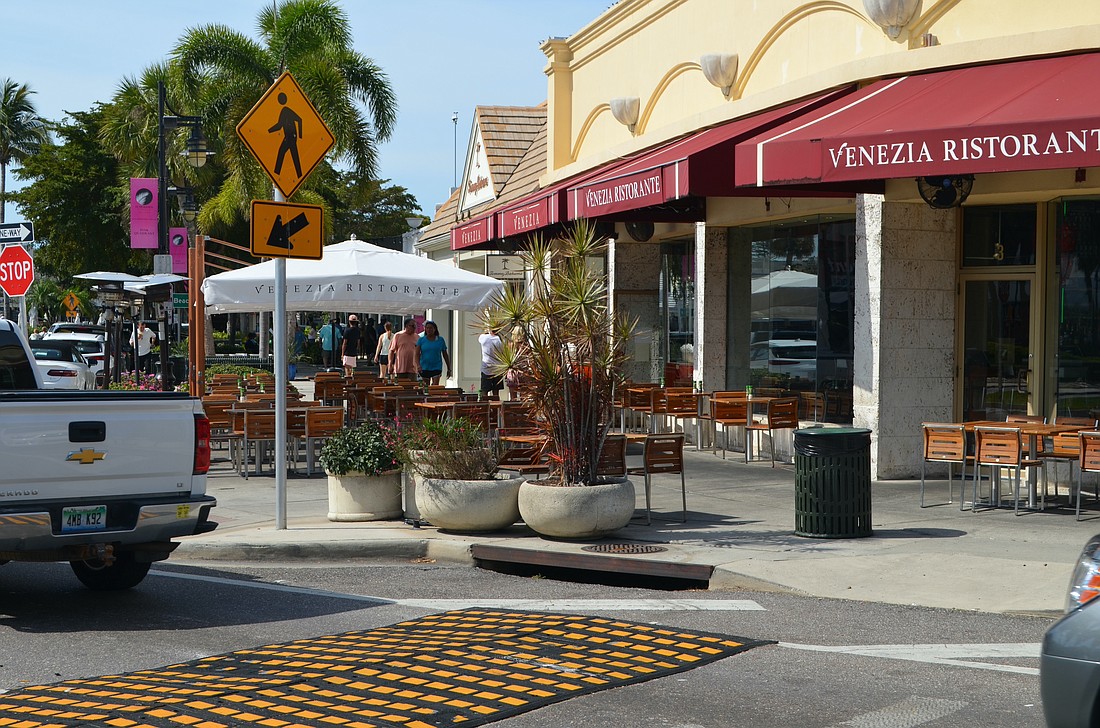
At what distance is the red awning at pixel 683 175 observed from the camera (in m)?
14.3

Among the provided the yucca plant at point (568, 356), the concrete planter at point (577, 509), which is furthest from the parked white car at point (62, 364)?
the concrete planter at point (577, 509)

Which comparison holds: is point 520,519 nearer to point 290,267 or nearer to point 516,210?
point 290,267

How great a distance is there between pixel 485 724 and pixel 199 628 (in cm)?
293

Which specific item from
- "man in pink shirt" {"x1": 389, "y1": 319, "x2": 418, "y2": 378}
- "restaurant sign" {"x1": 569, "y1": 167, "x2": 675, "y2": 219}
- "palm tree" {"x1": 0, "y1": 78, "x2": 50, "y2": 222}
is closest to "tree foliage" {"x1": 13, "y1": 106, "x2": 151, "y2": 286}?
"palm tree" {"x1": 0, "y1": 78, "x2": 50, "y2": 222}

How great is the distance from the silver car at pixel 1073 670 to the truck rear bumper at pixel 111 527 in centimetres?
583

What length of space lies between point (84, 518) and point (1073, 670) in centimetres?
610

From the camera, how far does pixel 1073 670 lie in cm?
404

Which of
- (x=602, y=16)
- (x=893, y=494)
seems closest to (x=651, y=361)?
(x=602, y=16)

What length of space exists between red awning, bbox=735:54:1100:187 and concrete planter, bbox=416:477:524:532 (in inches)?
171

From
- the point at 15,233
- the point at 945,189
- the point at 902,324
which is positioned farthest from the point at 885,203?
the point at 15,233

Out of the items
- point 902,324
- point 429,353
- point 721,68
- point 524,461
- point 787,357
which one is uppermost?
point 721,68

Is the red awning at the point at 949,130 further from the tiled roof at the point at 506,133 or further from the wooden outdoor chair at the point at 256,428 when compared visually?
the tiled roof at the point at 506,133

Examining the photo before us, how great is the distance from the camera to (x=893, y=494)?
1374 cm

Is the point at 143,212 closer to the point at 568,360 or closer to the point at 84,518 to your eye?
the point at 568,360
